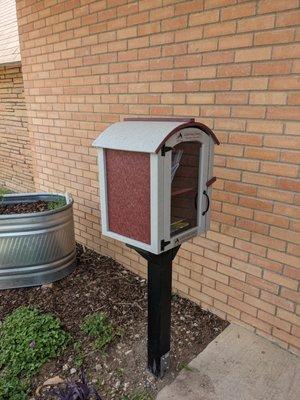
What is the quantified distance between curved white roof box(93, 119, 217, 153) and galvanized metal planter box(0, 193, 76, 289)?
4.92 feet

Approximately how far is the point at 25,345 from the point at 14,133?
4837 mm

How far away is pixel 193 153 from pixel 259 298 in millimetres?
1264

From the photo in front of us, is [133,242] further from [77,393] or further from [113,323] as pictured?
[113,323]

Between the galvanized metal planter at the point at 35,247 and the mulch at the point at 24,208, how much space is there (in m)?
Answer: 0.30

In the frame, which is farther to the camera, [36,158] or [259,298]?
[36,158]

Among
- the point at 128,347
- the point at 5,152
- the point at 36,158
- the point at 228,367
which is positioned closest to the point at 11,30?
the point at 5,152

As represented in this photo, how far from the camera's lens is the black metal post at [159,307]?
1.97m

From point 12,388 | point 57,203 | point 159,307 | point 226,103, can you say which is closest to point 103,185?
point 159,307

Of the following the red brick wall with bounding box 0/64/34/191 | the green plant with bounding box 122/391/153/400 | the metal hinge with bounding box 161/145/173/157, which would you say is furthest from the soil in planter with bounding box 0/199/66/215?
the red brick wall with bounding box 0/64/34/191

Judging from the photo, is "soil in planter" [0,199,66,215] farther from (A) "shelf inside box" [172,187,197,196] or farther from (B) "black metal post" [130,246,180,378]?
(A) "shelf inside box" [172,187,197,196]

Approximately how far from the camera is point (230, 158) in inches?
95.3

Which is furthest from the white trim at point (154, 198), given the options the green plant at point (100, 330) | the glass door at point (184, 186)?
the green plant at point (100, 330)

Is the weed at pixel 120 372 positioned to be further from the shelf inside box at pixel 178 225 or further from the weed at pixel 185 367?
the shelf inside box at pixel 178 225

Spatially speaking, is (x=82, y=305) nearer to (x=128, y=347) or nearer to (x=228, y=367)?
(x=128, y=347)
